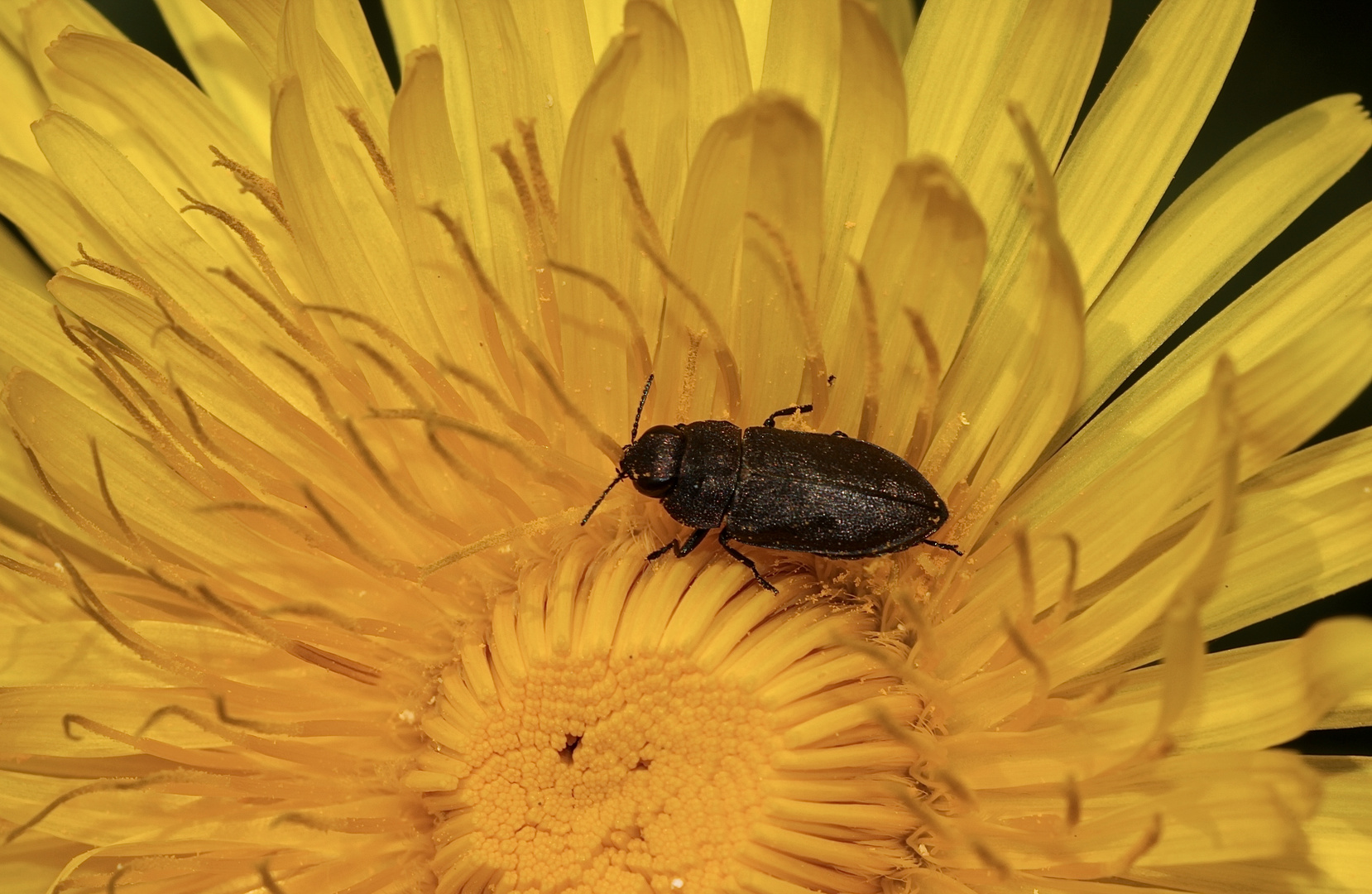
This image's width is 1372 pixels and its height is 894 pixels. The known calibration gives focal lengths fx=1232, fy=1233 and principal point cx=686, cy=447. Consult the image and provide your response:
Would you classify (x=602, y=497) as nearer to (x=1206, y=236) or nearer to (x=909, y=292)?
(x=909, y=292)

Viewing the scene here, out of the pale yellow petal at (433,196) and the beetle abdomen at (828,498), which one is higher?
the pale yellow petal at (433,196)

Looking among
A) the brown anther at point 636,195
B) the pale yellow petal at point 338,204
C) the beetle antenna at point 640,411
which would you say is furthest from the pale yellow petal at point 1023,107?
the pale yellow petal at point 338,204

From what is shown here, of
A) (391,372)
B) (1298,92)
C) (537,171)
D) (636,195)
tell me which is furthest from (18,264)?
(1298,92)

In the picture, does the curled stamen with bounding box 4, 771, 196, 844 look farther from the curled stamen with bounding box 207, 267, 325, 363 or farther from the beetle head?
the beetle head

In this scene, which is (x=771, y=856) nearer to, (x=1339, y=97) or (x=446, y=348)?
(x=446, y=348)

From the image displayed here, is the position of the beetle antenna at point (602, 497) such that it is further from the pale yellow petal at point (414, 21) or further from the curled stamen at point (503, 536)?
the pale yellow petal at point (414, 21)

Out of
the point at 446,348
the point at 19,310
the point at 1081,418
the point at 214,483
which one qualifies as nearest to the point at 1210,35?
the point at 1081,418

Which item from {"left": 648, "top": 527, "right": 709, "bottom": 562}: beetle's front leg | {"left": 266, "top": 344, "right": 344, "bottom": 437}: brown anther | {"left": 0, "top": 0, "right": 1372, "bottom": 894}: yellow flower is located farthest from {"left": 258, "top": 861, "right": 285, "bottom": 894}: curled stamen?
{"left": 648, "top": 527, "right": 709, "bottom": 562}: beetle's front leg
